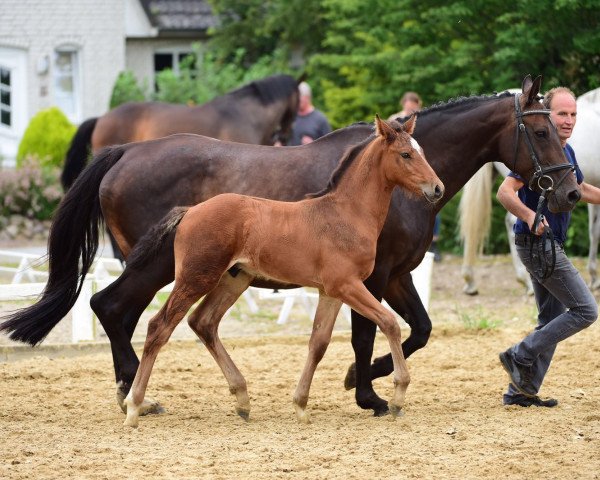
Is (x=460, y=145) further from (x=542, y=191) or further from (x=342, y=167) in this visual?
(x=342, y=167)

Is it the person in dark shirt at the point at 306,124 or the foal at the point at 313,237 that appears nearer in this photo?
the foal at the point at 313,237

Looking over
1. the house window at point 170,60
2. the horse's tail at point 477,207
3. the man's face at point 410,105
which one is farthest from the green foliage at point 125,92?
the horse's tail at point 477,207

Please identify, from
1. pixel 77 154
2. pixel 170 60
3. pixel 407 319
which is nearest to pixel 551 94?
pixel 407 319

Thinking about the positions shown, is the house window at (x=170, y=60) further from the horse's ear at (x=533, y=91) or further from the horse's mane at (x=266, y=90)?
the horse's ear at (x=533, y=91)

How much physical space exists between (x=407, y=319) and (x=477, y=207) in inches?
192

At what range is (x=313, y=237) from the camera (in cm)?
619

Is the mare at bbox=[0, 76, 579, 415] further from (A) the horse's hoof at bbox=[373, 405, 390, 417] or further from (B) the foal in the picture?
(B) the foal

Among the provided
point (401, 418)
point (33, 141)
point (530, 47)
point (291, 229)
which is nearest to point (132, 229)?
point (291, 229)

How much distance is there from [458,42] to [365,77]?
7.09ft

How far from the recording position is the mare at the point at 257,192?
656 centimetres

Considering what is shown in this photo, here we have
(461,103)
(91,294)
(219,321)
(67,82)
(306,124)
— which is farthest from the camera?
(67,82)

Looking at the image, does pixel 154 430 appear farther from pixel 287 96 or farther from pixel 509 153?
pixel 287 96

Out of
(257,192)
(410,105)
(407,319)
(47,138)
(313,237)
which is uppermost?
(257,192)

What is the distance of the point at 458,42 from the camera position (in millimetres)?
15664
